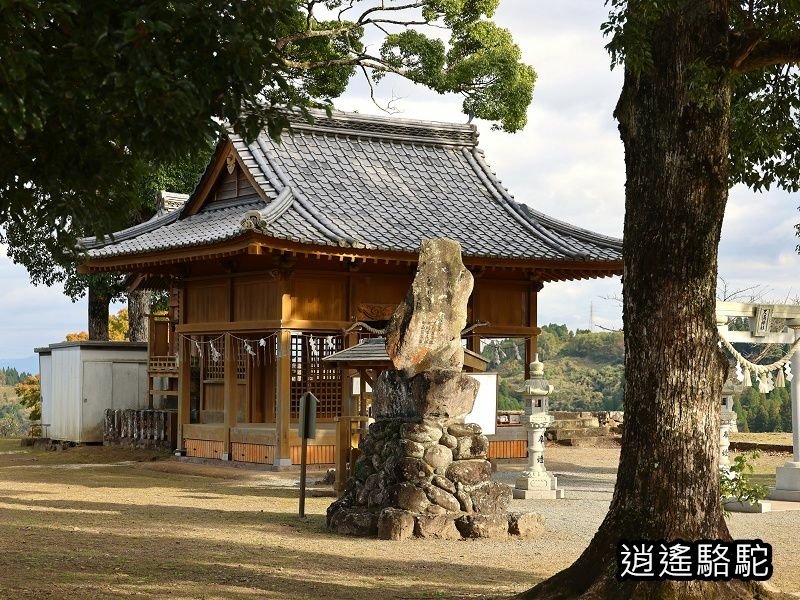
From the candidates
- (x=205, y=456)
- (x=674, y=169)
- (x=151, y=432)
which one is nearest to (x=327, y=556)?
(x=674, y=169)

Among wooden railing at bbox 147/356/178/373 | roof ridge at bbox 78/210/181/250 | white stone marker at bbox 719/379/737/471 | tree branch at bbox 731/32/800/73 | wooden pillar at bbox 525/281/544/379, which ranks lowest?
white stone marker at bbox 719/379/737/471

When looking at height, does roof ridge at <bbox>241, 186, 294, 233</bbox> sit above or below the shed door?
above

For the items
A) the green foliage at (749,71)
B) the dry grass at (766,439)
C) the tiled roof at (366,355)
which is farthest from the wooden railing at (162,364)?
the green foliage at (749,71)

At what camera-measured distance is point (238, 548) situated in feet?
35.7

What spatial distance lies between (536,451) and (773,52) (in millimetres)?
8651

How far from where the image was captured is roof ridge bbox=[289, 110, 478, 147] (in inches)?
A: 912

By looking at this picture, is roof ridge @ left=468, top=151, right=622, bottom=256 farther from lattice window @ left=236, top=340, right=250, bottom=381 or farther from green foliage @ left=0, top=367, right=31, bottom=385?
green foliage @ left=0, top=367, right=31, bottom=385

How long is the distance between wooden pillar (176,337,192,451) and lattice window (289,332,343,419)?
8.34 ft

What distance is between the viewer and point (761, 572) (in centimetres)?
777

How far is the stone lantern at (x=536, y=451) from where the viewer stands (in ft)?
52.2

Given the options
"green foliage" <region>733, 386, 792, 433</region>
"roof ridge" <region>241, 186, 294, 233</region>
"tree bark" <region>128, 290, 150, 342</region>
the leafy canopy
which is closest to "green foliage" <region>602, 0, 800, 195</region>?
the leafy canopy

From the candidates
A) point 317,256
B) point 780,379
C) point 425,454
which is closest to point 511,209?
point 317,256

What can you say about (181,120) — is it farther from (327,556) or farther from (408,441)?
(408,441)

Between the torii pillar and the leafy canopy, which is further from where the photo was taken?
the torii pillar
